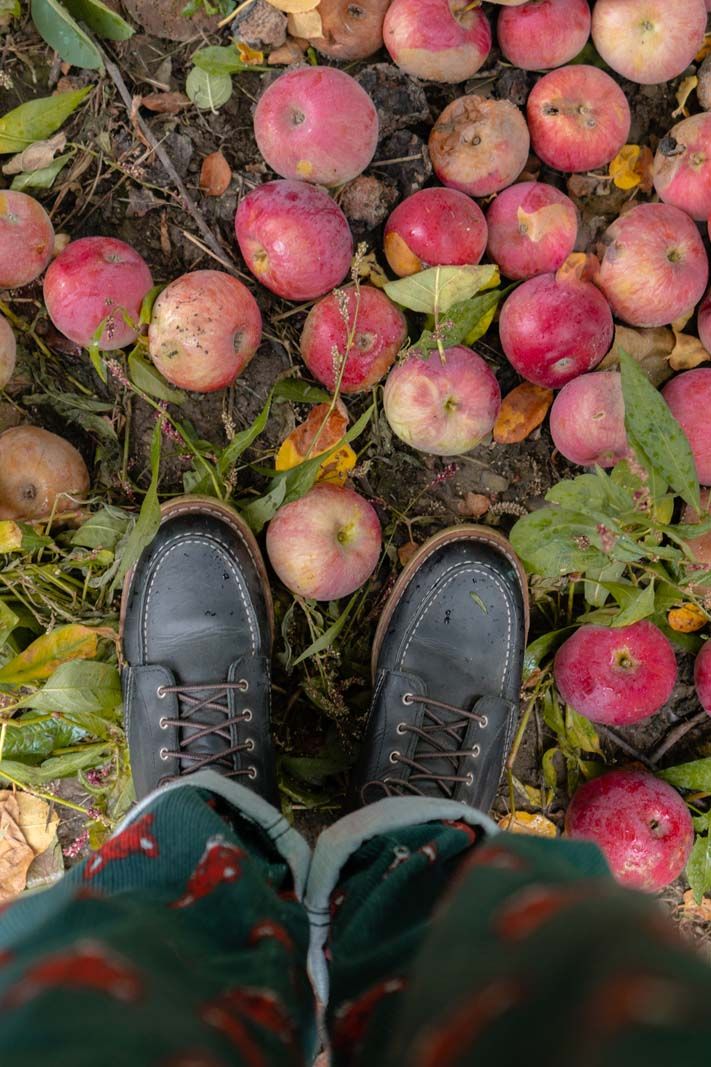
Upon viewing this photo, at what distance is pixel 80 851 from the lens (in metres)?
1.50

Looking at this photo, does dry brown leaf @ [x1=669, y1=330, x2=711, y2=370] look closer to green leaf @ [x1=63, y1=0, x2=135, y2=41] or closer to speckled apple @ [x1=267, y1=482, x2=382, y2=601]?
speckled apple @ [x1=267, y1=482, x2=382, y2=601]

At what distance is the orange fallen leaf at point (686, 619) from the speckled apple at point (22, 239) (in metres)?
1.23

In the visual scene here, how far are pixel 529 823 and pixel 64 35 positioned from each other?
61.9 inches

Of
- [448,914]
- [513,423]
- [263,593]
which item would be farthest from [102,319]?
[448,914]

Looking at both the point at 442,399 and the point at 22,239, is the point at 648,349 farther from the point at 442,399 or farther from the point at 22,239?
the point at 22,239

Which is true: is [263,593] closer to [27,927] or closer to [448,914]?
[27,927]

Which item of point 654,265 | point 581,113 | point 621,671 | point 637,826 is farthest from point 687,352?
point 637,826

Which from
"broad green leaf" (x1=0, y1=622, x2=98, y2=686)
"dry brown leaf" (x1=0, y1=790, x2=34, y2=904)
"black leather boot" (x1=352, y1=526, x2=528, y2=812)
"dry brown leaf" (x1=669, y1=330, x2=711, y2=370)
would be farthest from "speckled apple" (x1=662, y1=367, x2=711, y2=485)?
"dry brown leaf" (x1=0, y1=790, x2=34, y2=904)

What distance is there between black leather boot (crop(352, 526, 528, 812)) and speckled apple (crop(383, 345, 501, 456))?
21 cm

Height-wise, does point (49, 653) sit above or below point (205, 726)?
above

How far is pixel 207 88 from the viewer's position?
1.36 metres

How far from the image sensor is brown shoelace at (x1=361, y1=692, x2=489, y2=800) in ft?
4.60

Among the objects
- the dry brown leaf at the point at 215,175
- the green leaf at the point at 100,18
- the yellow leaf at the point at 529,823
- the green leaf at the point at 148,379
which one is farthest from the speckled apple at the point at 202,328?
the yellow leaf at the point at 529,823

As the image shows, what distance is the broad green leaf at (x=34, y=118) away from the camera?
4.34 ft
